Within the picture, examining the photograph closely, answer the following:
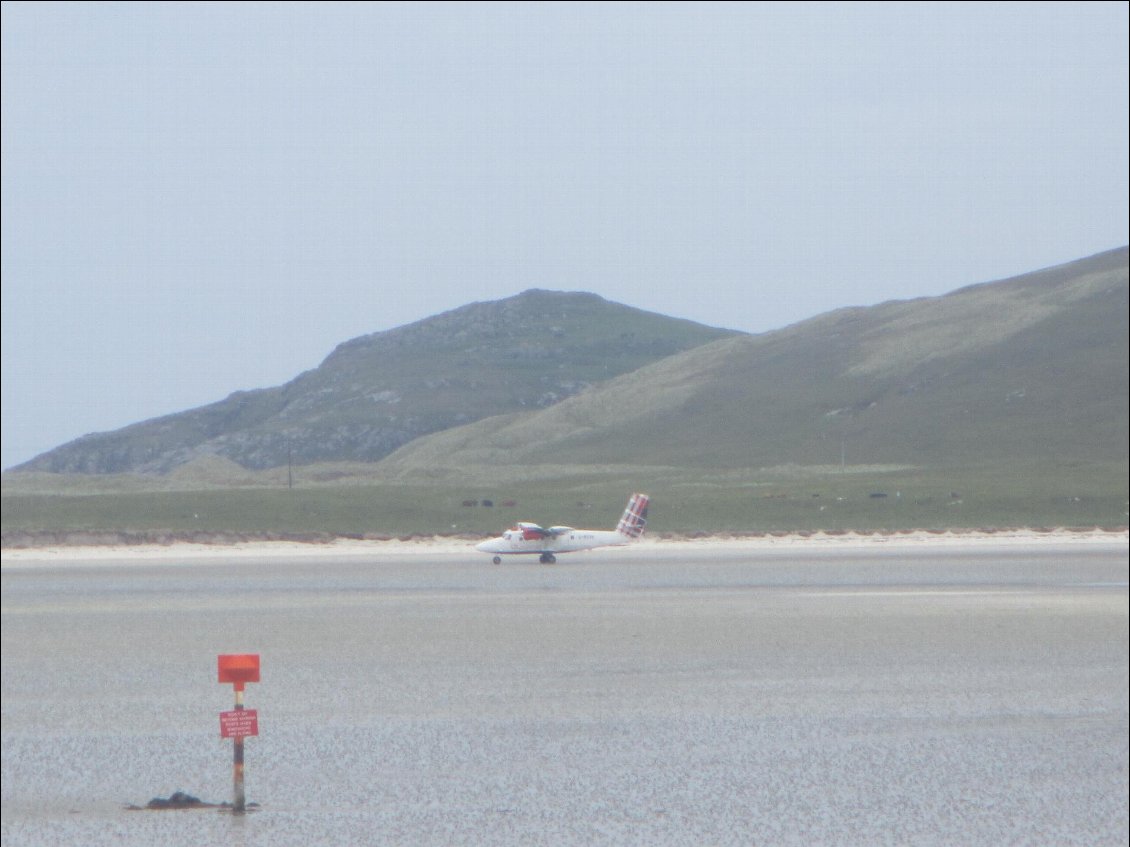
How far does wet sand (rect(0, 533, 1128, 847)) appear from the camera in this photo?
13203 millimetres

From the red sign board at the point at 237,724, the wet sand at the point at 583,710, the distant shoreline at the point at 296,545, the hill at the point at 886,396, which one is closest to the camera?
the red sign board at the point at 237,724

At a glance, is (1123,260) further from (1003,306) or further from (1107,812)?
(1107,812)

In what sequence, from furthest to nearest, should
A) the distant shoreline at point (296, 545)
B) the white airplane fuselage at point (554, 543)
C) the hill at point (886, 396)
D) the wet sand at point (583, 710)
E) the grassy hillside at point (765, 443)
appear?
the hill at point (886, 396) < the distant shoreline at point (296, 545) < the grassy hillside at point (765, 443) < the white airplane fuselage at point (554, 543) < the wet sand at point (583, 710)

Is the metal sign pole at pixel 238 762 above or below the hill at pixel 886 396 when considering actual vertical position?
below

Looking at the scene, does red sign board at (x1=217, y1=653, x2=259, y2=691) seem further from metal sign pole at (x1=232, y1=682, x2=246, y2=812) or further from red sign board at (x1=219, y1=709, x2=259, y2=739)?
red sign board at (x1=219, y1=709, x2=259, y2=739)

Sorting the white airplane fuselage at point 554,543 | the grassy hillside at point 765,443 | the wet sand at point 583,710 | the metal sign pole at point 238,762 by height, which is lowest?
the wet sand at point 583,710

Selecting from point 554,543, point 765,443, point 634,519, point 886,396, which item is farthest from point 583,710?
point 886,396

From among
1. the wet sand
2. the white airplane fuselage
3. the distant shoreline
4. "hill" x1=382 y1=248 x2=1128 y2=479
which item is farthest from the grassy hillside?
the wet sand

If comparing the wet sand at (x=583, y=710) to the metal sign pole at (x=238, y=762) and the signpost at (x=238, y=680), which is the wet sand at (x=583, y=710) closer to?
the metal sign pole at (x=238, y=762)

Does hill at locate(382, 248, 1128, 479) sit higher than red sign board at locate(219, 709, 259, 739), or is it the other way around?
hill at locate(382, 248, 1128, 479)

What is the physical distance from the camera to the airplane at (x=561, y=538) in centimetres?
3953

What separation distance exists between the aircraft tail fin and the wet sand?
169cm

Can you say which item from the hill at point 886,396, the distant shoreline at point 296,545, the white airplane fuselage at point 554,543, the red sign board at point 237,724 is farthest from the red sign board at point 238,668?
the hill at point 886,396

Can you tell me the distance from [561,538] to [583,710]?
20.6 m
